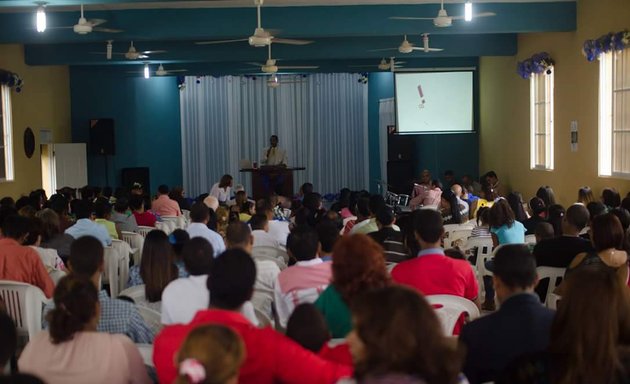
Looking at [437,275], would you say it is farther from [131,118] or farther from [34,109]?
[131,118]

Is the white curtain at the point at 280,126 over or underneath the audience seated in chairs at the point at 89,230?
over

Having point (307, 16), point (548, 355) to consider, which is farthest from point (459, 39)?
point (548, 355)

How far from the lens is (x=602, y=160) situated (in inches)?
451

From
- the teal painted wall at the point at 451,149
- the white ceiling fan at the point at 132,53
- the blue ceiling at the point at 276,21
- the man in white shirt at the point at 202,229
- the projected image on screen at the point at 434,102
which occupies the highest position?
the blue ceiling at the point at 276,21

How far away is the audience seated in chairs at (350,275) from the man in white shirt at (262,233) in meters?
3.41

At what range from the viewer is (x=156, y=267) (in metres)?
4.89

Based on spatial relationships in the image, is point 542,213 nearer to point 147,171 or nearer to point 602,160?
point 602,160

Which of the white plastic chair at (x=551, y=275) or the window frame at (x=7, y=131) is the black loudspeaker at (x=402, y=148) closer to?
the window frame at (x=7, y=131)

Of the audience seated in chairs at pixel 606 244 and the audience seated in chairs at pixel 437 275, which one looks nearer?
the audience seated in chairs at pixel 437 275

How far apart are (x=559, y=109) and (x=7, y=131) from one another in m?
8.67

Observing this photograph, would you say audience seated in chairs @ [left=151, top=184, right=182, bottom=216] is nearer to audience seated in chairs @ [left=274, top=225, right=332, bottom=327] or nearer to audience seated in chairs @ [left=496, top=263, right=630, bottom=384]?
audience seated in chairs @ [left=274, top=225, right=332, bottom=327]

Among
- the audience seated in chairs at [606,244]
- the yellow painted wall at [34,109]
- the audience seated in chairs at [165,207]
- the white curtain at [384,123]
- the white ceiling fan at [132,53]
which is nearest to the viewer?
the audience seated in chairs at [606,244]

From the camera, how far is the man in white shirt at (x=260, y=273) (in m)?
4.95

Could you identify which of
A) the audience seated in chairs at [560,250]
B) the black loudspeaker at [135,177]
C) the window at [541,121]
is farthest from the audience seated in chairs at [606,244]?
the black loudspeaker at [135,177]
